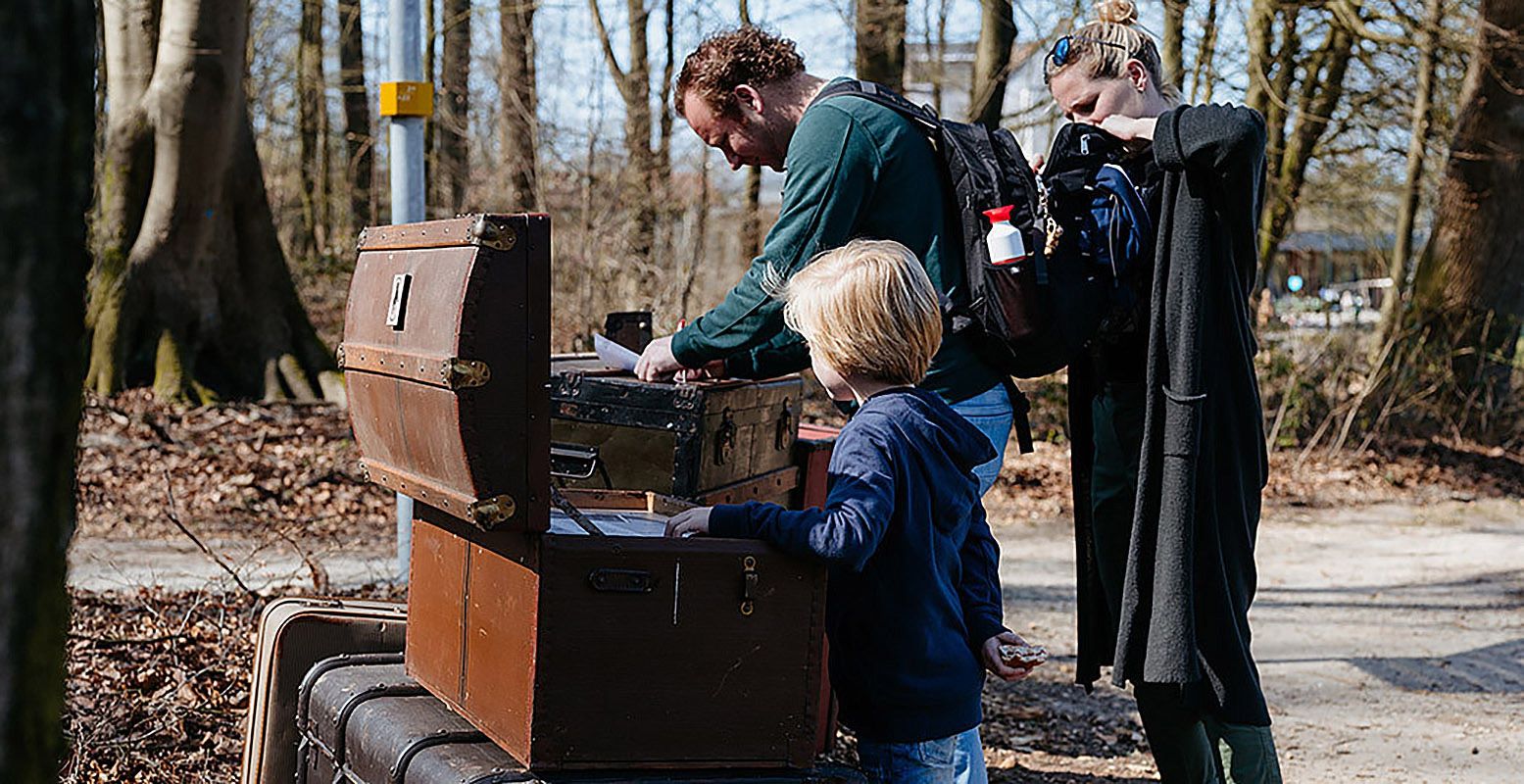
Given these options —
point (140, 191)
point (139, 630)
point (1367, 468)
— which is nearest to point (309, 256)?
point (140, 191)

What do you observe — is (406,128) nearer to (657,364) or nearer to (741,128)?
(741,128)

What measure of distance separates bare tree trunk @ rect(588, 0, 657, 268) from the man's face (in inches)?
334

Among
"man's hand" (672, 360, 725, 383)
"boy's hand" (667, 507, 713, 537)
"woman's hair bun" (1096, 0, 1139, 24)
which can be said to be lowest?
"boy's hand" (667, 507, 713, 537)

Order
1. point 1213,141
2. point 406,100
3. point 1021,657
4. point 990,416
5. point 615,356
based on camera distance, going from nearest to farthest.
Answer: point 1021,657, point 1213,141, point 990,416, point 615,356, point 406,100

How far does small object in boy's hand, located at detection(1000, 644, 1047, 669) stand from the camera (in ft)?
9.54

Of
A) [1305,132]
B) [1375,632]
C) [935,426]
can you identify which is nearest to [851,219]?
[935,426]

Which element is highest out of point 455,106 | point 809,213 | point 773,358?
point 455,106

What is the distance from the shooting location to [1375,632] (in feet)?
23.5

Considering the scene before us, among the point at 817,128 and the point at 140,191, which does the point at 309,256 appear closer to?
the point at 140,191

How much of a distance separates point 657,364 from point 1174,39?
10646 mm

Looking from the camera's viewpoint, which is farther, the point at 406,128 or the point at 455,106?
the point at 455,106

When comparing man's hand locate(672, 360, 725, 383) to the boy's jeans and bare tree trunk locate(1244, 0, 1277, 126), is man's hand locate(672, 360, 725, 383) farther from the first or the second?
bare tree trunk locate(1244, 0, 1277, 126)

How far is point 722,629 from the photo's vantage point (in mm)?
2736

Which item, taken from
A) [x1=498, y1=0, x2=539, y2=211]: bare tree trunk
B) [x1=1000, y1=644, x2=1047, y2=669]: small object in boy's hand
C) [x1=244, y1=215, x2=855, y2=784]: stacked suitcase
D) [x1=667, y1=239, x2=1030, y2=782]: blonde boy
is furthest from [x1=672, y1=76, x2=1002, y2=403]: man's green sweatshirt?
[x1=498, y1=0, x2=539, y2=211]: bare tree trunk
